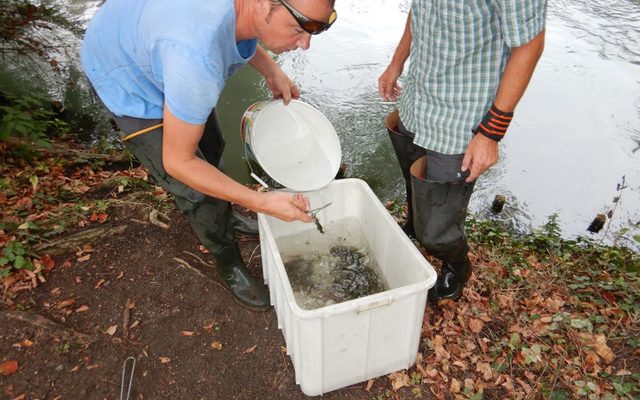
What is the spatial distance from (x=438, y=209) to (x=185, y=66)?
1349 mm

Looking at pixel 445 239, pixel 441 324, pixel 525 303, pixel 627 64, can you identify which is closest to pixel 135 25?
pixel 445 239

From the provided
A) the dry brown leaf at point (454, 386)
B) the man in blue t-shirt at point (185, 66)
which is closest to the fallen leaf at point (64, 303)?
the man in blue t-shirt at point (185, 66)

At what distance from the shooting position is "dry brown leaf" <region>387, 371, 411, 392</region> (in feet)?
7.11

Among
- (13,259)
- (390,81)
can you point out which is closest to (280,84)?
(390,81)

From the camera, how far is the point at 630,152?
4.24 m

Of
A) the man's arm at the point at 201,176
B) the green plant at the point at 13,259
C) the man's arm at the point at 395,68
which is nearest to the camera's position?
the man's arm at the point at 201,176

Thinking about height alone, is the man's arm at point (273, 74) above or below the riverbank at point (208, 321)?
above

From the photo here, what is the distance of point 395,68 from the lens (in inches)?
101

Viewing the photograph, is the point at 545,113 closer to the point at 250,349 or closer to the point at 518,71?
the point at 518,71

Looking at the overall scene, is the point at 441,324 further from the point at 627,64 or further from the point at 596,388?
the point at 627,64

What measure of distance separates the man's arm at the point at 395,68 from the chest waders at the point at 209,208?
1112mm

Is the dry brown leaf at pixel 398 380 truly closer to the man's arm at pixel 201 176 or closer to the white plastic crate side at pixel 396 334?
the white plastic crate side at pixel 396 334

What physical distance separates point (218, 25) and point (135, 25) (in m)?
0.41

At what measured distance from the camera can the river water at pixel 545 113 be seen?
3.96 meters
